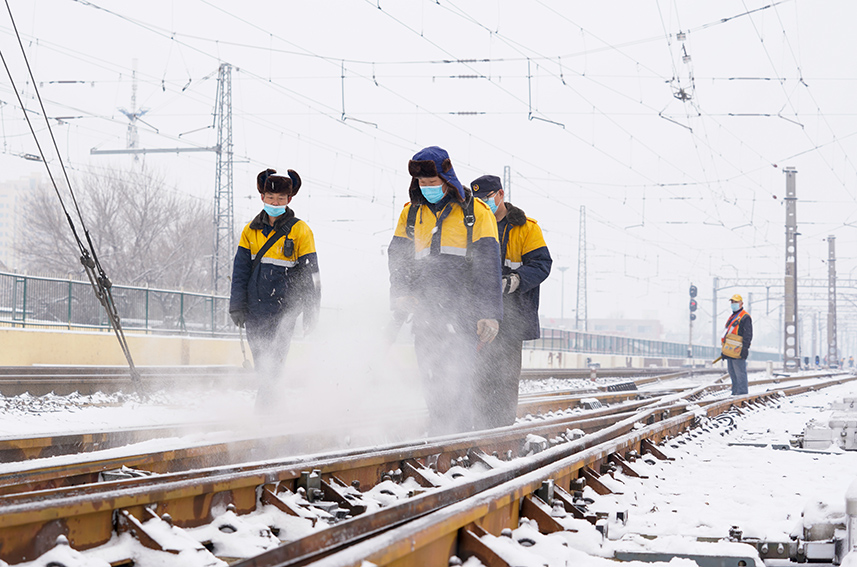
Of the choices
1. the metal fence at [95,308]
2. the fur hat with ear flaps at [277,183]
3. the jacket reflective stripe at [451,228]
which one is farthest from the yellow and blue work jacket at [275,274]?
the metal fence at [95,308]

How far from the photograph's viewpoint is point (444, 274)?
18.5 ft

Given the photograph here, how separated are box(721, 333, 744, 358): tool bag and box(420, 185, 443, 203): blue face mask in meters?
10.1

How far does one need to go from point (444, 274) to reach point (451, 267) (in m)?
0.07

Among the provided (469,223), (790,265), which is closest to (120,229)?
(790,265)

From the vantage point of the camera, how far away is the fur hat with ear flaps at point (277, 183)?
6477 millimetres

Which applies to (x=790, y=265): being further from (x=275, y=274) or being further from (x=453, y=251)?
(x=453, y=251)

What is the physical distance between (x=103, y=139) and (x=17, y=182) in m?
94.0

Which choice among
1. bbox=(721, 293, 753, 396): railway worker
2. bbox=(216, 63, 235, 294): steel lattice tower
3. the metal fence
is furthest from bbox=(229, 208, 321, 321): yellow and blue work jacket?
bbox=(216, 63, 235, 294): steel lattice tower

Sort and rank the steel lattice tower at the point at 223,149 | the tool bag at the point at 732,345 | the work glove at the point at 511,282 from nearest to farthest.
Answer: the work glove at the point at 511,282 < the tool bag at the point at 732,345 < the steel lattice tower at the point at 223,149

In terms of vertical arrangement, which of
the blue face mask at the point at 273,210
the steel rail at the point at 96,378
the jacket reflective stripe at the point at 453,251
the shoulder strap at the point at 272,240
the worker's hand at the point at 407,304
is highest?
the blue face mask at the point at 273,210

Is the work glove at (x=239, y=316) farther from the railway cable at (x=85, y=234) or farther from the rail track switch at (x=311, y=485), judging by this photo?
the rail track switch at (x=311, y=485)

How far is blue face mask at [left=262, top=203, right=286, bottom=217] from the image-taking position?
6.56 m

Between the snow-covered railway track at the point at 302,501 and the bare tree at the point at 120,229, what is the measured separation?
147 feet

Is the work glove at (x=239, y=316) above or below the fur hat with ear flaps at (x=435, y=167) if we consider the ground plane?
below
